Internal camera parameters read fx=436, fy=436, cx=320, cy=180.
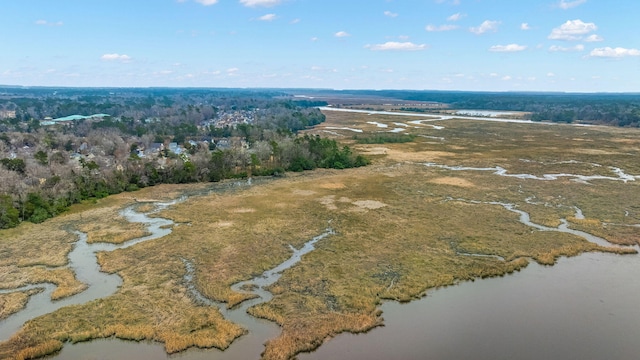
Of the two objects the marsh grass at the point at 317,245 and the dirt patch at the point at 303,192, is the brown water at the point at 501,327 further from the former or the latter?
the dirt patch at the point at 303,192

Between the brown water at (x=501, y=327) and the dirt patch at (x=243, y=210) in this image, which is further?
the dirt patch at (x=243, y=210)

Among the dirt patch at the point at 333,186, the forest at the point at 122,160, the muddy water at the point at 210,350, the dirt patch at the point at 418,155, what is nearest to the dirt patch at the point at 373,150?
the dirt patch at the point at 418,155

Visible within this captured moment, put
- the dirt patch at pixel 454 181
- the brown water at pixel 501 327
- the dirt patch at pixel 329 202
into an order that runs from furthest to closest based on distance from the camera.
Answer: the dirt patch at pixel 454 181
the dirt patch at pixel 329 202
the brown water at pixel 501 327

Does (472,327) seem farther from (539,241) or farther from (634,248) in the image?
(634,248)

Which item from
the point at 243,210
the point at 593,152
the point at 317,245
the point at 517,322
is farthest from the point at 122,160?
the point at 593,152

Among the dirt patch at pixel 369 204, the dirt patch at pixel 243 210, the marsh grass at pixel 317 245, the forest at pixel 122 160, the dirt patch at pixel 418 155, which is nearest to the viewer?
the marsh grass at pixel 317 245

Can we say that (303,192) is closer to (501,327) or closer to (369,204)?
(369,204)

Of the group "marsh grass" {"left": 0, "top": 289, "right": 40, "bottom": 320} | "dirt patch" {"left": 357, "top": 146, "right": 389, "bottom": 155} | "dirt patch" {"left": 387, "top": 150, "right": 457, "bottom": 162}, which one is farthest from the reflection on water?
"dirt patch" {"left": 357, "top": 146, "right": 389, "bottom": 155}
